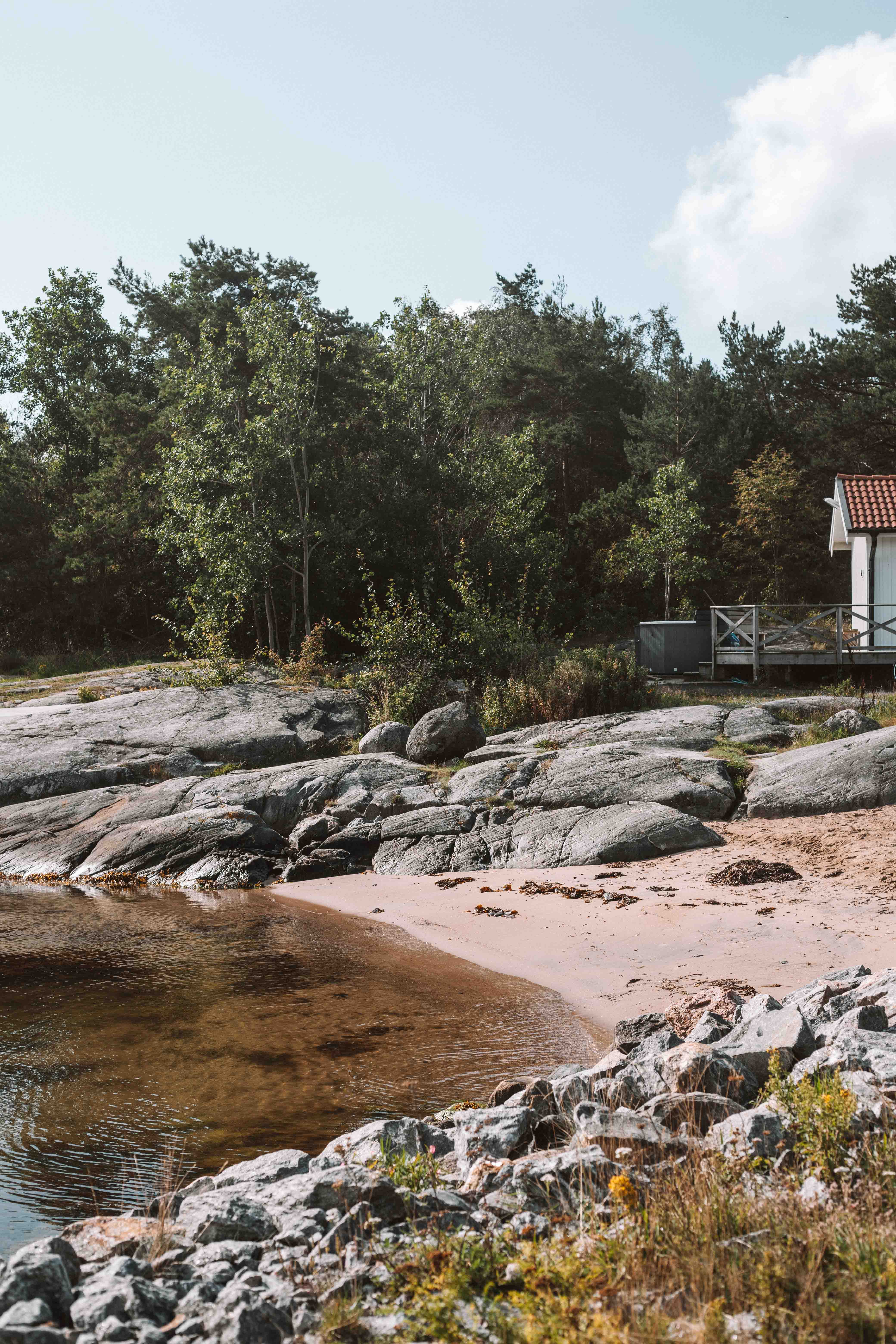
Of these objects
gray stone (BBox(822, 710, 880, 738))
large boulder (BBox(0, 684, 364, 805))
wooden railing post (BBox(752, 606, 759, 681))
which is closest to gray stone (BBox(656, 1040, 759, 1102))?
gray stone (BBox(822, 710, 880, 738))

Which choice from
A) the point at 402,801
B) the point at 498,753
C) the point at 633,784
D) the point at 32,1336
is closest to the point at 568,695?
the point at 498,753

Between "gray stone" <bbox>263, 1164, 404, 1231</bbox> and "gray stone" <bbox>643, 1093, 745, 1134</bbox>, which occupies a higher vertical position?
"gray stone" <bbox>643, 1093, 745, 1134</bbox>

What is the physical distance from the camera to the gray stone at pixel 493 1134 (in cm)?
445

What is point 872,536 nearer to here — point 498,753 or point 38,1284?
point 498,753

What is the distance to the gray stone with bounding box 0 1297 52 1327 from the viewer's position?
3027 mm

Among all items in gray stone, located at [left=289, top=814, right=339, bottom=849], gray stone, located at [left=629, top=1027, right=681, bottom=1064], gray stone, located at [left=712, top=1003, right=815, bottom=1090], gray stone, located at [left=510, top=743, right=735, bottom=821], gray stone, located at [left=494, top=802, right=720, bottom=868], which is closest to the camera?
gray stone, located at [left=712, top=1003, right=815, bottom=1090]

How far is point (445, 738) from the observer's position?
51.0 ft

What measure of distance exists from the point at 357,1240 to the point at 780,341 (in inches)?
1669

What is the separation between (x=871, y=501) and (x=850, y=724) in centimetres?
1341

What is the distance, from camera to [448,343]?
27.7 metres

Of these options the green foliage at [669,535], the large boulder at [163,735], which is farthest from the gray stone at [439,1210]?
the green foliage at [669,535]

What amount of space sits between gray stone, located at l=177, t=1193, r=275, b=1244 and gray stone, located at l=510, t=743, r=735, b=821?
890cm

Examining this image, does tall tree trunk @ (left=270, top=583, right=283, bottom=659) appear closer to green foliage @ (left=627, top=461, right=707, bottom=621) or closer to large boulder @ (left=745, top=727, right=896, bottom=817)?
green foliage @ (left=627, top=461, right=707, bottom=621)

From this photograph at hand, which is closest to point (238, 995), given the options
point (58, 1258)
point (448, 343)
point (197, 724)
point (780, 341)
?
point (58, 1258)
